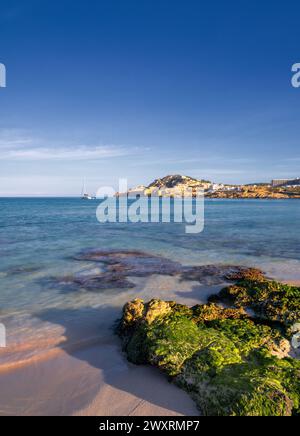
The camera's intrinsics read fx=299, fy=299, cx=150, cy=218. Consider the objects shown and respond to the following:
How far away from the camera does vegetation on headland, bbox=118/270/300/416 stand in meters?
4.55

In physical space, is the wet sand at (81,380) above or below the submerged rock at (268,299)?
below

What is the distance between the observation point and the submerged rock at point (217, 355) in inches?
178

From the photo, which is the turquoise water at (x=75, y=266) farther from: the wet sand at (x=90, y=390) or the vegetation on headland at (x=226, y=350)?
the vegetation on headland at (x=226, y=350)

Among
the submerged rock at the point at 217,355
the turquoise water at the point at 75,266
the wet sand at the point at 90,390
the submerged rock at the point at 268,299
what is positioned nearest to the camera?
the submerged rock at the point at 217,355

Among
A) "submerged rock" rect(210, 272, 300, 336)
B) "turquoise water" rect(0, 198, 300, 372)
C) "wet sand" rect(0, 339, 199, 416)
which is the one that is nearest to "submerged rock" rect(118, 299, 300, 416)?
"wet sand" rect(0, 339, 199, 416)

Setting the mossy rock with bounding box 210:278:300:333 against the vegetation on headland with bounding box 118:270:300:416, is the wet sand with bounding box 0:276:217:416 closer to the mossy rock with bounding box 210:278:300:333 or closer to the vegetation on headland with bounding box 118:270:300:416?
the vegetation on headland with bounding box 118:270:300:416

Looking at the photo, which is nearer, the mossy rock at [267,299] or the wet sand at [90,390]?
the wet sand at [90,390]

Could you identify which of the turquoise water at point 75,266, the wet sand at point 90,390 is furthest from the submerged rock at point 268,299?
the wet sand at point 90,390

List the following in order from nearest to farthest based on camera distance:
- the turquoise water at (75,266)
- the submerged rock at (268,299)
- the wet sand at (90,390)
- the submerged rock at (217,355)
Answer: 1. the submerged rock at (217,355)
2. the wet sand at (90,390)
3. the submerged rock at (268,299)
4. the turquoise water at (75,266)
